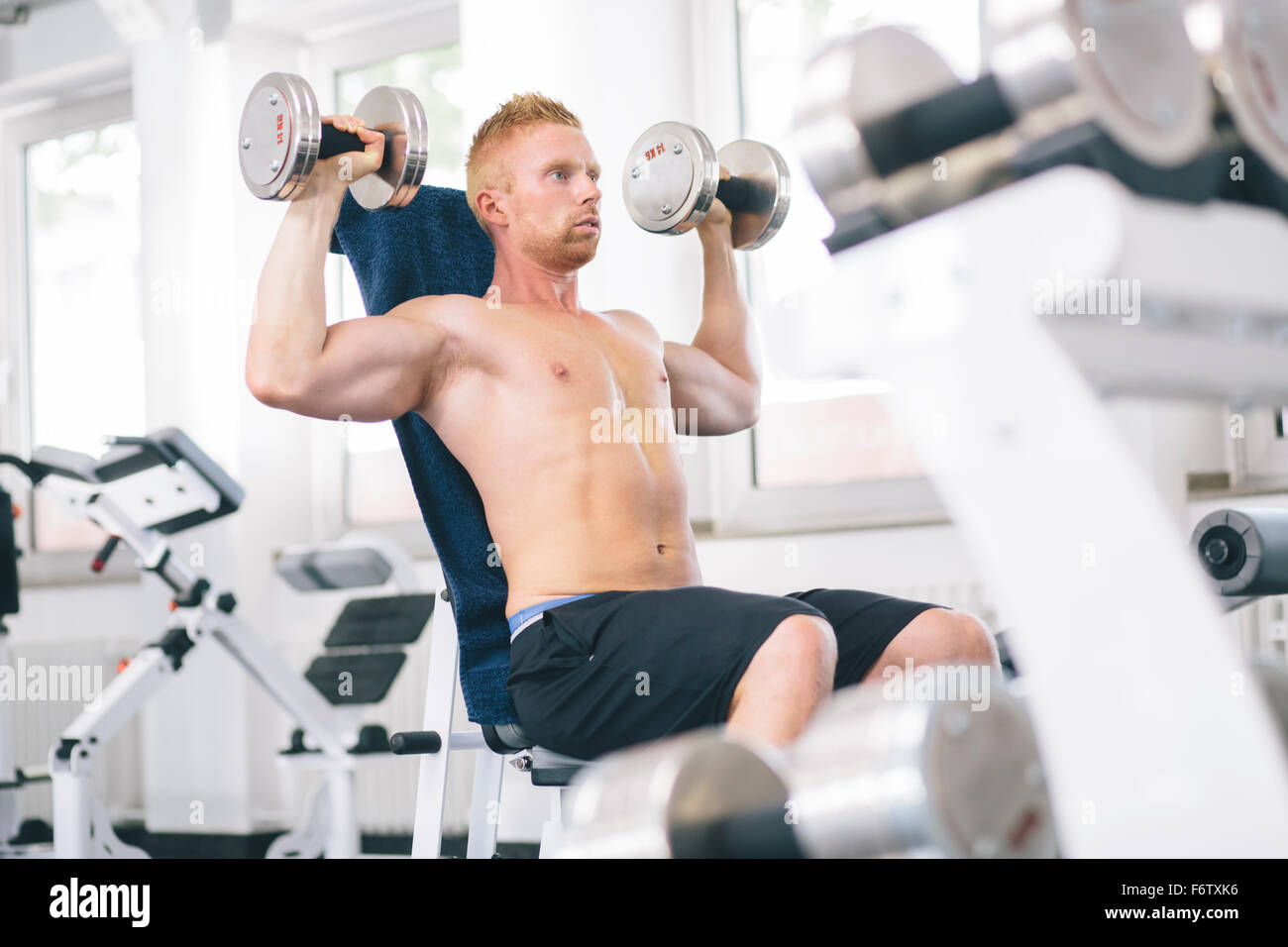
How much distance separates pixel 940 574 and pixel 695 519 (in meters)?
0.63

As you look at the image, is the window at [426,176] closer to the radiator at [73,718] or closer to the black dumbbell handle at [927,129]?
the radiator at [73,718]

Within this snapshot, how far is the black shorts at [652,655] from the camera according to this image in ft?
4.33

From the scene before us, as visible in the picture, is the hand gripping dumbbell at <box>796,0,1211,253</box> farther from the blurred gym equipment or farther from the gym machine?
the gym machine

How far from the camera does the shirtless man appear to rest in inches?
53.4

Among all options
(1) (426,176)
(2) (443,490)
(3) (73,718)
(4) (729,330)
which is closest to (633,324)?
(4) (729,330)

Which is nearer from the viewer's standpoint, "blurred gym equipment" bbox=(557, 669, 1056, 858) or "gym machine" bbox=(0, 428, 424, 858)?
"blurred gym equipment" bbox=(557, 669, 1056, 858)

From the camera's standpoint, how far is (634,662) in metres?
1.43

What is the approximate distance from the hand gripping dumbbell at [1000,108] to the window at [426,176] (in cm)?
329

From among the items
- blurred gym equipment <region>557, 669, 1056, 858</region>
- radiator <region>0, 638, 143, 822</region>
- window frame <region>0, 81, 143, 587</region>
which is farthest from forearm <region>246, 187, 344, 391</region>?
window frame <region>0, 81, 143, 587</region>

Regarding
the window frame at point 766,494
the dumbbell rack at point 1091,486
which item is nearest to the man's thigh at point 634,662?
the dumbbell rack at point 1091,486

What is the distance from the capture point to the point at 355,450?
408 centimetres

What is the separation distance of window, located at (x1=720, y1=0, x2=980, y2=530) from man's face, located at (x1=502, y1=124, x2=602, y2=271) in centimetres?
141

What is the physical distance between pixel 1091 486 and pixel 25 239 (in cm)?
482
